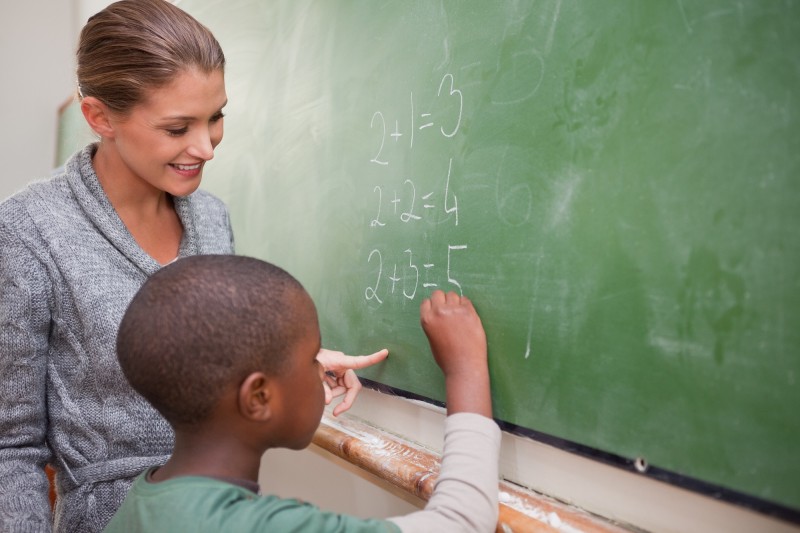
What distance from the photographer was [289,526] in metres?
0.76

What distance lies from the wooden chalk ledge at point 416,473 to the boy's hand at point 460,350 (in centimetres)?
15

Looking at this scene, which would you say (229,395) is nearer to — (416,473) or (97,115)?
(416,473)

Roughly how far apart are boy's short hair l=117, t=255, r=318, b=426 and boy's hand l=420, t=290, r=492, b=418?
1.11 ft

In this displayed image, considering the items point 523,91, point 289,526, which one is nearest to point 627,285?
point 523,91

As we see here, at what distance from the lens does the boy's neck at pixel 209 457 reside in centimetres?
85

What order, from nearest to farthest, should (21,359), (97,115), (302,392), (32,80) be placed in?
(302,392) → (21,359) → (97,115) → (32,80)

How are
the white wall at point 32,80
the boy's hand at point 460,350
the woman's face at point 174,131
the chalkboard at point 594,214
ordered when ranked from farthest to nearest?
the white wall at point 32,80, the woman's face at point 174,131, the boy's hand at point 460,350, the chalkboard at point 594,214

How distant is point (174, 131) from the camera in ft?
3.95

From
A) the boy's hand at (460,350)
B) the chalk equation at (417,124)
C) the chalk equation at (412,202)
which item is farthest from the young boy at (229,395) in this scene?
the chalk equation at (417,124)

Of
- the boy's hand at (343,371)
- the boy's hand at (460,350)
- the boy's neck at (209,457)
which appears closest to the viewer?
the boy's neck at (209,457)

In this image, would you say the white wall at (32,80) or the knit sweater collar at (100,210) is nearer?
the knit sweater collar at (100,210)

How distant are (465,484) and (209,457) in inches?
14.8

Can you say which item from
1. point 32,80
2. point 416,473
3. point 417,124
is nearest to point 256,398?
point 416,473

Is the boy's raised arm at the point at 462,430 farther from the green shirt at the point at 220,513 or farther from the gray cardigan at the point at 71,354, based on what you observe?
the gray cardigan at the point at 71,354
